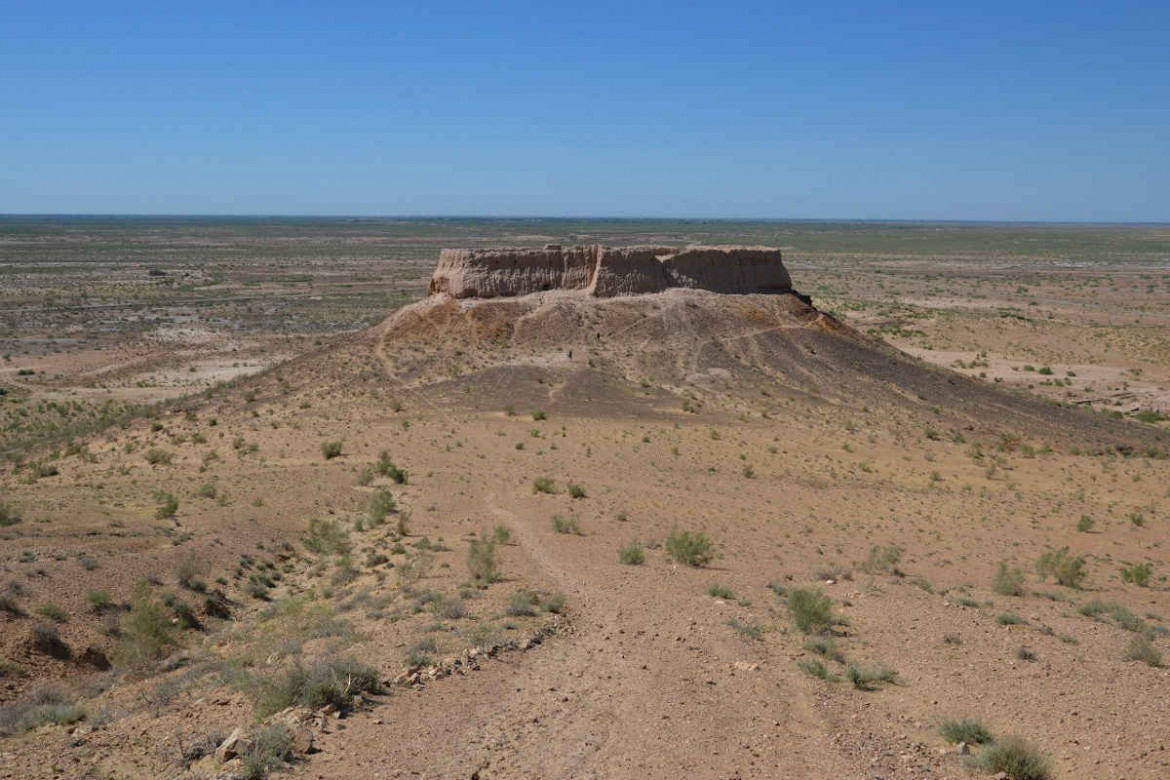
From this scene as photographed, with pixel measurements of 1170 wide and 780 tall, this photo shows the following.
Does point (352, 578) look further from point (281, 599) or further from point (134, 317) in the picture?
point (134, 317)

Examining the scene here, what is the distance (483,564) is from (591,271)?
26.3 meters

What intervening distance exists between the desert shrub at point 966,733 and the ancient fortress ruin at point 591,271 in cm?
3151

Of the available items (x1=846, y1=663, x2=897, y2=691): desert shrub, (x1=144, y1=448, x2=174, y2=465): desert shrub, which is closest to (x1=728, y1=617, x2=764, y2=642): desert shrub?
(x1=846, y1=663, x2=897, y2=691): desert shrub

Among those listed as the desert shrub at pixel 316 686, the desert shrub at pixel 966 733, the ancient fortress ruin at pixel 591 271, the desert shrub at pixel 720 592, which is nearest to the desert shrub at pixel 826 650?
the desert shrub at pixel 966 733

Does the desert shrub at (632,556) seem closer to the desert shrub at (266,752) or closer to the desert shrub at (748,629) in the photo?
the desert shrub at (748,629)

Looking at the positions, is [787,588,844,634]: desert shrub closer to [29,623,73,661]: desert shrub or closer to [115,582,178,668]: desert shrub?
[115,582,178,668]: desert shrub

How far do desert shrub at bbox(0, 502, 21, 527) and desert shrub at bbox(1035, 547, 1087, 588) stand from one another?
18147 mm

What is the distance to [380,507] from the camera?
62.3ft

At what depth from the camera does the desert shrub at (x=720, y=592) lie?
44.2ft

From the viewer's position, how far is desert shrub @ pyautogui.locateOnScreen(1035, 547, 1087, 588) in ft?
52.4

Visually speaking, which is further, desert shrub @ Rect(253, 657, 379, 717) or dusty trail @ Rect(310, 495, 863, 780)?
desert shrub @ Rect(253, 657, 379, 717)

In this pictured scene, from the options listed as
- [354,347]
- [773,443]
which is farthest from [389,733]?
[354,347]

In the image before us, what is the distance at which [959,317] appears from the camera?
65.2 meters

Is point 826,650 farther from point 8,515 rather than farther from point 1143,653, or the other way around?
point 8,515
